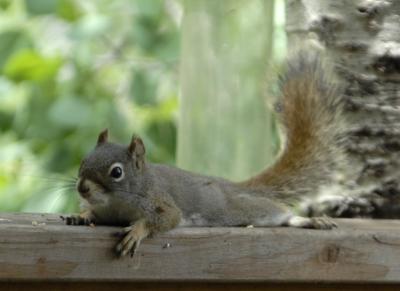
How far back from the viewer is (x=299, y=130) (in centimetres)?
228

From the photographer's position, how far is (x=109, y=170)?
1914 mm

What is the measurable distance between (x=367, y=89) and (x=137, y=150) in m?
0.56

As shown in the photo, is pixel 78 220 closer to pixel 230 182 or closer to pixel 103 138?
pixel 103 138

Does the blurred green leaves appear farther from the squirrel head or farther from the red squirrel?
the squirrel head

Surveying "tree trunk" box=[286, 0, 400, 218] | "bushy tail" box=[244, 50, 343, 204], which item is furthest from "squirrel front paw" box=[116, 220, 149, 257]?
"tree trunk" box=[286, 0, 400, 218]

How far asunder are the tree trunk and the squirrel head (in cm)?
53

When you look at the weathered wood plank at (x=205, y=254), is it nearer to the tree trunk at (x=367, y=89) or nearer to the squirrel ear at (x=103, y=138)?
the squirrel ear at (x=103, y=138)

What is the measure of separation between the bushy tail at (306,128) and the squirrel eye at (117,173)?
14.3 inches

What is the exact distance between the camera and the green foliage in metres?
2.86

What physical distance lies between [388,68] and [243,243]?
65 cm

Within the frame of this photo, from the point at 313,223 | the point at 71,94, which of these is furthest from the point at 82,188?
the point at 71,94

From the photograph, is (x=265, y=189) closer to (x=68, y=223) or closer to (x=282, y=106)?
(x=282, y=106)

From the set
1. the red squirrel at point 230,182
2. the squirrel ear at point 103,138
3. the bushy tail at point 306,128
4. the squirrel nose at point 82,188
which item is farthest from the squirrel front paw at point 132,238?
the bushy tail at point 306,128

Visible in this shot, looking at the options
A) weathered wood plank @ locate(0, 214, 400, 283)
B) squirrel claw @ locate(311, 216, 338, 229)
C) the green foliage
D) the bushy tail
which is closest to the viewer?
weathered wood plank @ locate(0, 214, 400, 283)
